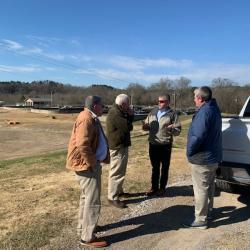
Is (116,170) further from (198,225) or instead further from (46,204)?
(198,225)

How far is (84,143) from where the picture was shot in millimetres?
5387

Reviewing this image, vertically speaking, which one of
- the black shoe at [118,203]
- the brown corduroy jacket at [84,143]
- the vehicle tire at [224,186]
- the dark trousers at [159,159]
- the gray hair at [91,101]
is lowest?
the black shoe at [118,203]

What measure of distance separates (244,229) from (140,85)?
167 metres

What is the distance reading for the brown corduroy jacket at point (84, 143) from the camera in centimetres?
540

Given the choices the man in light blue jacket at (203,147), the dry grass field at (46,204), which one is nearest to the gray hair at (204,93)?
the man in light blue jacket at (203,147)

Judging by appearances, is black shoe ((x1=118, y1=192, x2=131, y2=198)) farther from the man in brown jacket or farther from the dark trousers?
the man in brown jacket

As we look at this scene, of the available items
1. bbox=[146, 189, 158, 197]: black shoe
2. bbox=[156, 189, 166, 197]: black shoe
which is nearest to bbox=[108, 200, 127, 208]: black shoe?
bbox=[146, 189, 158, 197]: black shoe

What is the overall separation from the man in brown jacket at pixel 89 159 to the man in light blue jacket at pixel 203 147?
124 centimetres

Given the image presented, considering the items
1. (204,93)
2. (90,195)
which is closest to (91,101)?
(90,195)

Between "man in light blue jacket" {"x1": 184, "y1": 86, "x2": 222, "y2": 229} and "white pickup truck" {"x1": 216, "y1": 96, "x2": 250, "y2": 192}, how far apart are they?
0.77m

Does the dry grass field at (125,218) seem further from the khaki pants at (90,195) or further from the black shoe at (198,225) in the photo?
the khaki pants at (90,195)

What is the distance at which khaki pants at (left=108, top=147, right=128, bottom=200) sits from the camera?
7.11m

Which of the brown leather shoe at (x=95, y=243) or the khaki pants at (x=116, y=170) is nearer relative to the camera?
the brown leather shoe at (x=95, y=243)

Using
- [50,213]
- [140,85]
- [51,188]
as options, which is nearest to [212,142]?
[50,213]
